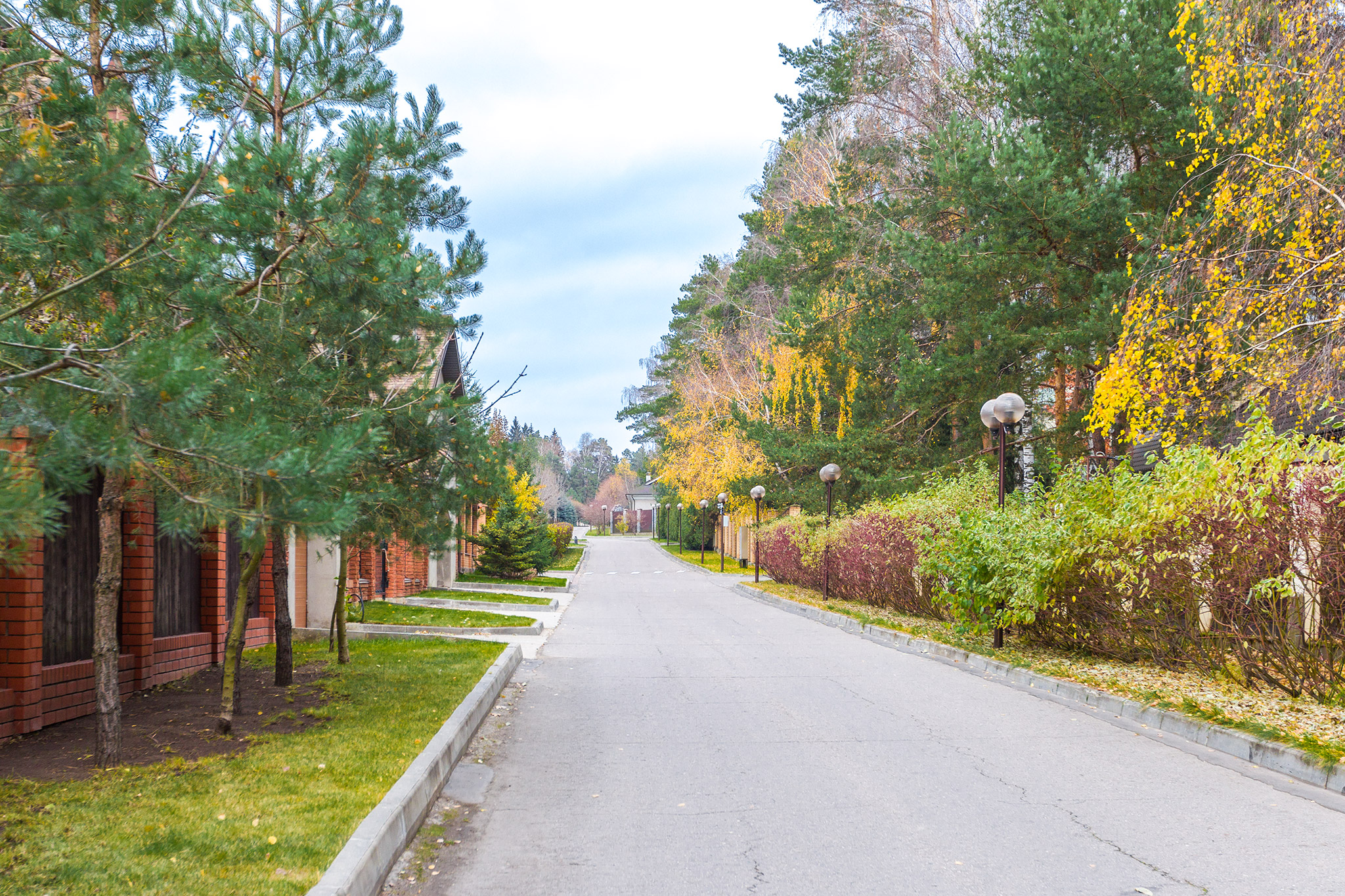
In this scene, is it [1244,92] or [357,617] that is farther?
[357,617]

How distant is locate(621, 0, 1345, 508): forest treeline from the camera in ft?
34.2

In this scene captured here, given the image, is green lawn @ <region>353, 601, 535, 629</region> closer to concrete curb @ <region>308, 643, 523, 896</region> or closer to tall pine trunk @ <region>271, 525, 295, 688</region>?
tall pine trunk @ <region>271, 525, 295, 688</region>

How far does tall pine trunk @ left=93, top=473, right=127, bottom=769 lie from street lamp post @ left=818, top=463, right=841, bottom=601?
16862 mm

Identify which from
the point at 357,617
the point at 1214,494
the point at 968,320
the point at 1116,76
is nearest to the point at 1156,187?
the point at 1116,76

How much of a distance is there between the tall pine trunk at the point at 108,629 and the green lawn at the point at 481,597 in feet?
49.8

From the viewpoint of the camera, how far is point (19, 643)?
6.48 m

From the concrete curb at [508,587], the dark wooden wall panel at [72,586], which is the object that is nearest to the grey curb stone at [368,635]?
the dark wooden wall panel at [72,586]

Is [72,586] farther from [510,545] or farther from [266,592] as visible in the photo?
[510,545]

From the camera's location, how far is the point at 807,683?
10.3m

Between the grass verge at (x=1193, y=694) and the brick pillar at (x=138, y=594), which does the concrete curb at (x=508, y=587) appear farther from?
the brick pillar at (x=138, y=594)

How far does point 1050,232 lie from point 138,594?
14.3 m

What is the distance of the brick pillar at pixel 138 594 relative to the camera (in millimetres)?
8273

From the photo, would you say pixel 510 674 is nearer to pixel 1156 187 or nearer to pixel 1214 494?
pixel 1214 494

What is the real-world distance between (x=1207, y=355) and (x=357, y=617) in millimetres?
13649
